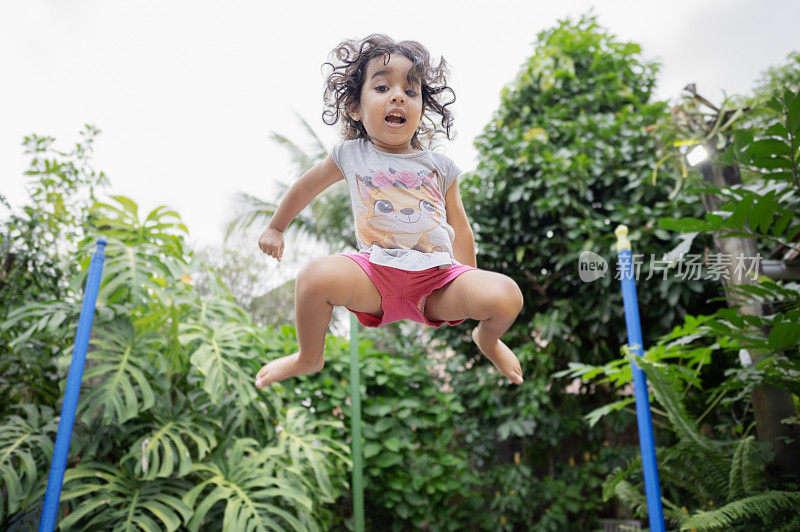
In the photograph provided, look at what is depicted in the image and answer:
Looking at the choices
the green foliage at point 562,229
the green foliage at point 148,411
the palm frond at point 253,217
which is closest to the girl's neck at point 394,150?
the green foliage at point 148,411

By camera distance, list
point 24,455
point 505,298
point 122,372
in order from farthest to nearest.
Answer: point 122,372 < point 24,455 < point 505,298

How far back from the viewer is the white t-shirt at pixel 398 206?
1007mm

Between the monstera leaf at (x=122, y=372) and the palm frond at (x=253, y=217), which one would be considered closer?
the monstera leaf at (x=122, y=372)

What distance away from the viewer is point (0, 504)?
204 centimetres

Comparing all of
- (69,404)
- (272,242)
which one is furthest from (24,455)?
(272,242)

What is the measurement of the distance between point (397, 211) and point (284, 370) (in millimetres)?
460

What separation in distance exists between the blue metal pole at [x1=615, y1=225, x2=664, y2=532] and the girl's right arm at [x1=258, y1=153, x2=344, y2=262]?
1.67 metres

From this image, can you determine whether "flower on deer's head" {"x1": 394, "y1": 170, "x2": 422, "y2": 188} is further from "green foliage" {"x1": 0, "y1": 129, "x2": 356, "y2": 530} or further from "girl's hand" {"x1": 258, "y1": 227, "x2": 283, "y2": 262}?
"green foliage" {"x1": 0, "y1": 129, "x2": 356, "y2": 530}

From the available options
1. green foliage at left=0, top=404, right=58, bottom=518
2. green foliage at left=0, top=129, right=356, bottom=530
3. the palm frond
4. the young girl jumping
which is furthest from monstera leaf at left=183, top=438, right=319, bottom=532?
the palm frond

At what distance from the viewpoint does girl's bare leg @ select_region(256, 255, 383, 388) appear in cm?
95

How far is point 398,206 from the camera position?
3.40ft

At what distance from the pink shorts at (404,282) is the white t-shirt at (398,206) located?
0.02m

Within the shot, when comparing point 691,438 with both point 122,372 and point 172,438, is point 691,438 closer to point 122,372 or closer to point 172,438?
point 172,438

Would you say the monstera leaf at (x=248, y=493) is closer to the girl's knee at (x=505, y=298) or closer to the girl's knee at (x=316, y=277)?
the girl's knee at (x=316, y=277)
